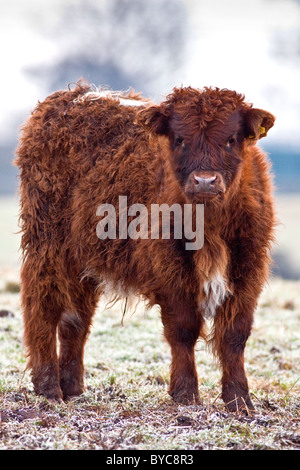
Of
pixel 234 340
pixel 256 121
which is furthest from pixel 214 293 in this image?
pixel 256 121

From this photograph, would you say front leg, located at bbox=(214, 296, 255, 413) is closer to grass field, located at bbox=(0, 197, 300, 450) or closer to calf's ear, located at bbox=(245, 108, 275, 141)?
grass field, located at bbox=(0, 197, 300, 450)

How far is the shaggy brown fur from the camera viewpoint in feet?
15.8

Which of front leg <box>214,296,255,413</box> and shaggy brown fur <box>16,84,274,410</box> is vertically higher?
shaggy brown fur <box>16,84,274,410</box>

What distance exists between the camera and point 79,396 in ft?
18.3

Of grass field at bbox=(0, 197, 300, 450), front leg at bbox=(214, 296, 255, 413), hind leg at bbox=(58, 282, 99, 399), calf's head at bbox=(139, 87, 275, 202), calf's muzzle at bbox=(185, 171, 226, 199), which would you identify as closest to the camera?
grass field at bbox=(0, 197, 300, 450)

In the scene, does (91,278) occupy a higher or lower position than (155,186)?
lower

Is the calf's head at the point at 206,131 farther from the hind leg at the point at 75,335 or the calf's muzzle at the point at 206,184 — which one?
the hind leg at the point at 75,335

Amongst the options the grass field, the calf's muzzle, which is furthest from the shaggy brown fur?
the grass field

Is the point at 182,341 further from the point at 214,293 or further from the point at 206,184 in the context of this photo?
the point at 206,184

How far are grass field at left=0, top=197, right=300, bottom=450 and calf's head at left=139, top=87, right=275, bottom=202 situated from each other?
3.59ft

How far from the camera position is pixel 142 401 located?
5.24 metres
